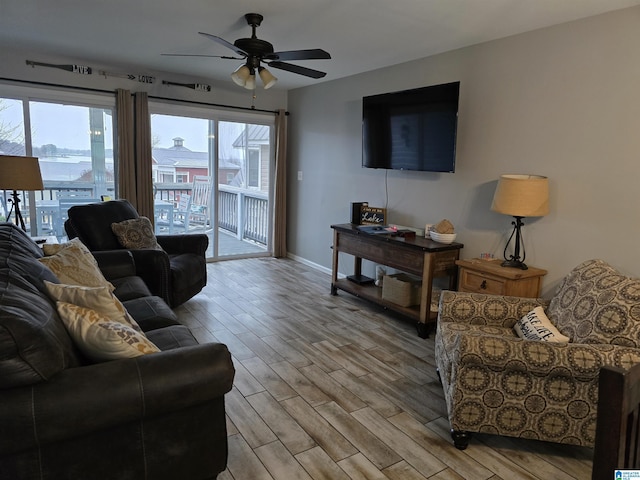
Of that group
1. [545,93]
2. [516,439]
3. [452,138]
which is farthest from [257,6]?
[516,439]

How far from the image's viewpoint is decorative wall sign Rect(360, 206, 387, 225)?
452 centimetres

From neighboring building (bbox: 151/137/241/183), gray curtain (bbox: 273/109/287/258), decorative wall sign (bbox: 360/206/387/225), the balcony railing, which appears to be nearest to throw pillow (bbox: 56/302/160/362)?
decorative wall sign (bbox: 360/206/387/225)

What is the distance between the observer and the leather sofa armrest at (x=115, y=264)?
3.17 metres

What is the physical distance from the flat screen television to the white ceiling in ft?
1.35

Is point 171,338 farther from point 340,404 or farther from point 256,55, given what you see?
point 256,55

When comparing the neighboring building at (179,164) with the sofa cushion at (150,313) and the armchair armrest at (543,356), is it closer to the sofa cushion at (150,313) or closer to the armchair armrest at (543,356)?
the sofa cushion at (150,313)

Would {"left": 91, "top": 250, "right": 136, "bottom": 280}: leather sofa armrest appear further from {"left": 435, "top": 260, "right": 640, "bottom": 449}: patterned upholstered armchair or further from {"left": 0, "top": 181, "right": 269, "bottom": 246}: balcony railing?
{"left": 435, "top": 260, "right": 640, "bottom": 449}: patterned upholstered armchair

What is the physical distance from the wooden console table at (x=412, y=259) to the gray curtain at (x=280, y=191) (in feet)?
6.62

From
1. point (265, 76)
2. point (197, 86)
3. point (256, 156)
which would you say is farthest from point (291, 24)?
point (256, 156)

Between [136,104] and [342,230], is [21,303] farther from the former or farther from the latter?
[136,104]

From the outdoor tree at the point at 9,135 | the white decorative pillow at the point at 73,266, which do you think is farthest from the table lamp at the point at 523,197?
the outdoor tree at the point at 9,135

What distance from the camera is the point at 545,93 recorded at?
3152mm

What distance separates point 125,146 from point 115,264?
2.20 m

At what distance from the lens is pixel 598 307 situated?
211cm
